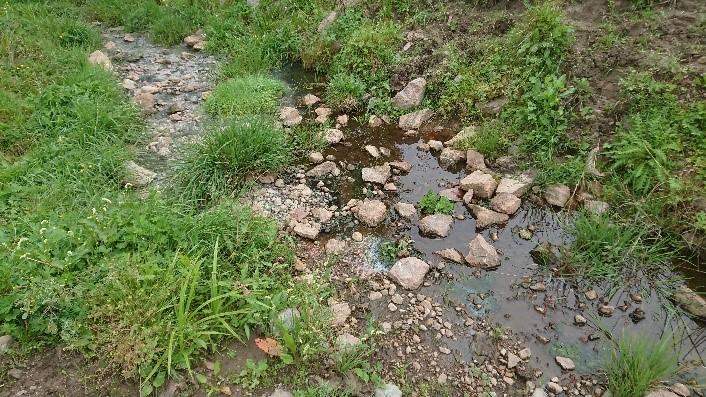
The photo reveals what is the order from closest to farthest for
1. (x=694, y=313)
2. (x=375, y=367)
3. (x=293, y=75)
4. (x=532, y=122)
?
(x=375, y=367), (x=694, y=313), (x=532, y=122), (x=293, y=75)

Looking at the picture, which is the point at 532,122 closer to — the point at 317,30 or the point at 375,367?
the point at 375,367

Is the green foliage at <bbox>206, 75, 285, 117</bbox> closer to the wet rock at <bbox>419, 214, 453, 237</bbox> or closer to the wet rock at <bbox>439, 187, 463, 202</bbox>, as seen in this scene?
the wet rock at <bbox>439, 187, 463, 202</bbox>

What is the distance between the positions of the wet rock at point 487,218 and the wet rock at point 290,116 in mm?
2697

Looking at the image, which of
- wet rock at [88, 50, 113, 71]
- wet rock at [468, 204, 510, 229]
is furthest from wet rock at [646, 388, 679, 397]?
wet rock at [88, 50, 113, 71]

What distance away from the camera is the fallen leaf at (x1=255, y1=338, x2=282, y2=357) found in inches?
134

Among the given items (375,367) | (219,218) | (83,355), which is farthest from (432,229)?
(83,355)

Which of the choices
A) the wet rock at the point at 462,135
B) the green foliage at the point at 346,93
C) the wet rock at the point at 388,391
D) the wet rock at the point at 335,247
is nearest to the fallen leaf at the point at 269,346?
the wet rock at the point at 388,391

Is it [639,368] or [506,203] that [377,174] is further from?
[639,368]

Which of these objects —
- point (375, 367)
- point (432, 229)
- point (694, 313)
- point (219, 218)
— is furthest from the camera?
point (432, 229)

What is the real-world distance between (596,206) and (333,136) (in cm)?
303

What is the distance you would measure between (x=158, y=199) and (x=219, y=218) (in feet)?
2.35

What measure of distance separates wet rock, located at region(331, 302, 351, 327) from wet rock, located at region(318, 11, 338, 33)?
202 inches

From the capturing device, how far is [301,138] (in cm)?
592

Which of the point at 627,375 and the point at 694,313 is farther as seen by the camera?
the point at 694,313
